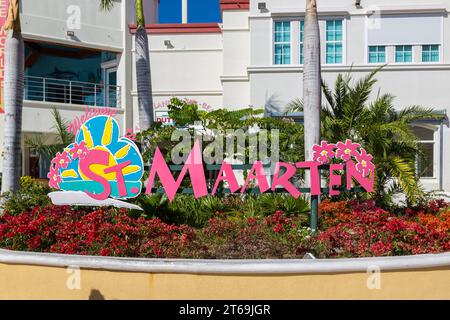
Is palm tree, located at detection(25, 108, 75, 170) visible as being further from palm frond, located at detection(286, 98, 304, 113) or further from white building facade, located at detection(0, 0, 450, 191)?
palm frond, located at detection(286, 98, 304, 113)

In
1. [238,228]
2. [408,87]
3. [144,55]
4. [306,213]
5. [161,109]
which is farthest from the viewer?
[161,109]

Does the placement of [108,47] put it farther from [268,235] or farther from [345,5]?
[268,235]

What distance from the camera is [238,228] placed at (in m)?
7.04

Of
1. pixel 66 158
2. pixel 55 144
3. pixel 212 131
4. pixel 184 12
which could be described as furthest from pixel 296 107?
pixel 184 12

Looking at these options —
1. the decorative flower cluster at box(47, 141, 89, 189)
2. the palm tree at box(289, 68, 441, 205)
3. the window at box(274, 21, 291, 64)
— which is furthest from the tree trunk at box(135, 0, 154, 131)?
the window at box(274, 21, 291, 64)

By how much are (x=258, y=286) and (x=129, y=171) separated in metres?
3.33

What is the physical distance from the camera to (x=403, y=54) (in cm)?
1622

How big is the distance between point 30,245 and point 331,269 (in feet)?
13.3

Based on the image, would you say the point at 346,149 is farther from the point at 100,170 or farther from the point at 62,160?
the point at 62,160

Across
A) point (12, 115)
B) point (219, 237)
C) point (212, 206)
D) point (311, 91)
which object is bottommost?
point (219, 237)

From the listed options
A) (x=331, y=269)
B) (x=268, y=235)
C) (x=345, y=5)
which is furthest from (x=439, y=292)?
(x=345, y=5)

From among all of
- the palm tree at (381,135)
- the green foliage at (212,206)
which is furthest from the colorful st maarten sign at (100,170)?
the palm tree at (381,135)

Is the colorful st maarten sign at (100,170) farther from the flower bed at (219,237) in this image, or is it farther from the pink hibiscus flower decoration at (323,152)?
the pink hibiscus flower decoration at (323,152)

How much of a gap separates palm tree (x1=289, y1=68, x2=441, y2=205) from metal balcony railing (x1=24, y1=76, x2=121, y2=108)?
12.0 metres
